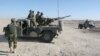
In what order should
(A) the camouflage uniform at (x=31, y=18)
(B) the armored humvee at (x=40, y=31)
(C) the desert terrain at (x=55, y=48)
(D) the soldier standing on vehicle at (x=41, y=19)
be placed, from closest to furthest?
(C) the desert terrain at (x=55, y=48), (B) the armored humvee at (x=40, y=31), (A) the camouflage uniform at (x=31, y=18), (D) the soldier standing on vehicle at (x=41, y=19)

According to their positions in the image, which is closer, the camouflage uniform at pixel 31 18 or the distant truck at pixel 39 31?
the distant truck at pixel 39 31

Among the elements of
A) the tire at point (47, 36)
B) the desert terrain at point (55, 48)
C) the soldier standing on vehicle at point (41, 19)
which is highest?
the soldier standing on vehicle at point (41, 19)

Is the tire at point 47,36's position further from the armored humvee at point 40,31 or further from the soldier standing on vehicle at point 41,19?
the soldier standing on vehicle at point 41,19

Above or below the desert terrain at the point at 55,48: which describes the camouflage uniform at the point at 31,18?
above

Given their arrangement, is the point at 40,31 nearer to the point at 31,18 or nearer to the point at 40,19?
the point at 31,18

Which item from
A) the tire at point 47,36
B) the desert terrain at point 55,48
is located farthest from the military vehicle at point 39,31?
the desert terrain at point 55,48

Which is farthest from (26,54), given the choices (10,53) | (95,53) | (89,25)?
(89,25)

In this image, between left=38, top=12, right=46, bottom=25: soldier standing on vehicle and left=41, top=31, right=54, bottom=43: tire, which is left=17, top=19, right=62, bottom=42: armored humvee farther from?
left=38, top=12, right=46, bottom=25: soldier standing on vehicle

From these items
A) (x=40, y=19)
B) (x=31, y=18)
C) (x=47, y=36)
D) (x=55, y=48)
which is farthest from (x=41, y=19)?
(x=55, y=48)

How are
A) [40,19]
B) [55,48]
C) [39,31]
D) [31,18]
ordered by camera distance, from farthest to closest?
[40,19], [31,18], [39,31], [55,48]

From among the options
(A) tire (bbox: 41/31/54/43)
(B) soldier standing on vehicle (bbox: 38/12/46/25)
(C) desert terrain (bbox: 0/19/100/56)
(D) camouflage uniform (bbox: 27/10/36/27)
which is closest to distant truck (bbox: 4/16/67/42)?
(A) tire (bbox: 41/31/54/43)

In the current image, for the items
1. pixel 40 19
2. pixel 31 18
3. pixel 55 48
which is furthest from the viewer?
pixel 40 19

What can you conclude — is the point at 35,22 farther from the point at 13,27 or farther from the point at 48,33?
the point at 13,27

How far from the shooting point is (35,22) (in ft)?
55.2
